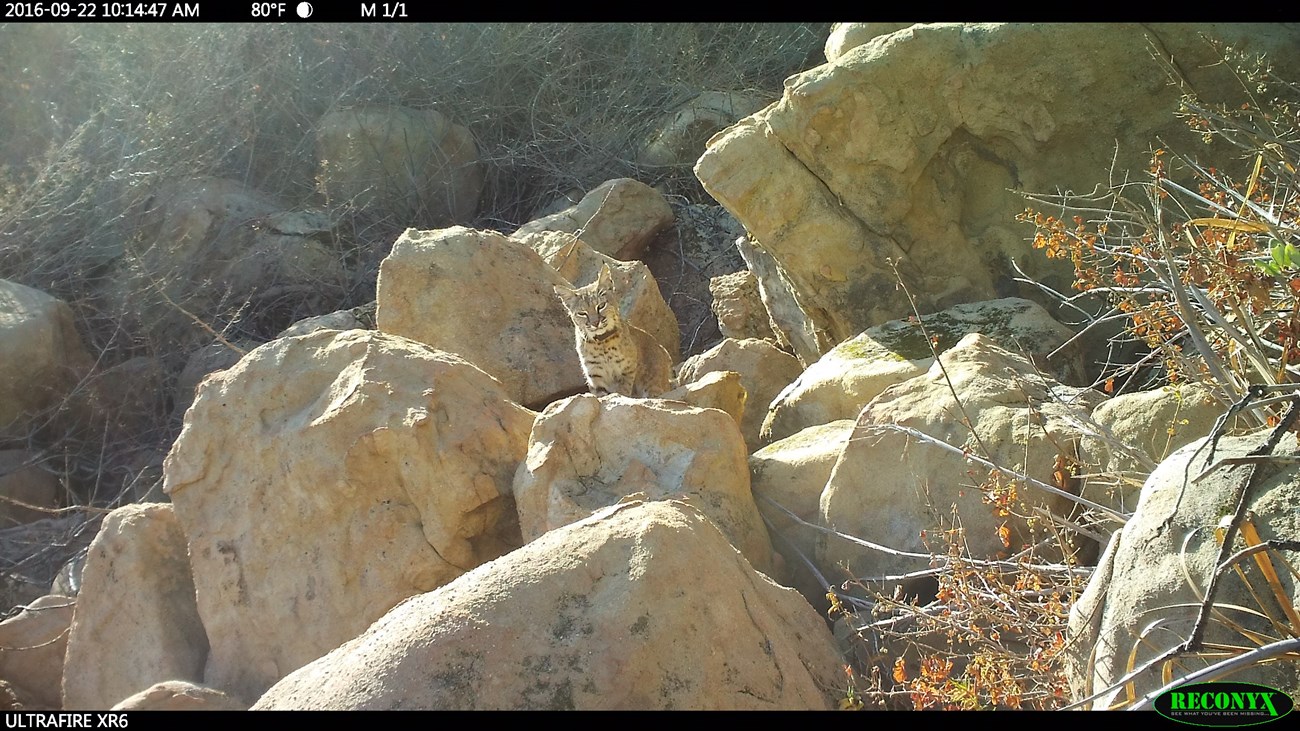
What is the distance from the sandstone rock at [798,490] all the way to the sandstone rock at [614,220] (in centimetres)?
420

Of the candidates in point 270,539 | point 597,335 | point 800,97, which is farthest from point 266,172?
point 270,539

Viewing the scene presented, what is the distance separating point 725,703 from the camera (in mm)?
3010

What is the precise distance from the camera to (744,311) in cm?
844

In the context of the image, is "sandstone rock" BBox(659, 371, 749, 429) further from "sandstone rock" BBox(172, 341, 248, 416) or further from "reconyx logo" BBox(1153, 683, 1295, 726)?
"sandstone rock" BBox(172, 341, 248, 416)

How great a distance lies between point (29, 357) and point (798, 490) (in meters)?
6.51

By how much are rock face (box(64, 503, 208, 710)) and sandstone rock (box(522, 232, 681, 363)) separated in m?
3.40

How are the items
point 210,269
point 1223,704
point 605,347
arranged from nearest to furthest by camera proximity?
point 1223,704 → point 605,347 → point 210,269

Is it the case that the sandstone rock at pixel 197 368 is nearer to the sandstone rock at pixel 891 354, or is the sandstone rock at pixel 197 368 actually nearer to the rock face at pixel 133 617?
the rock face at pixel 133 617

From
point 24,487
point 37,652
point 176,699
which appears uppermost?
point 176,699

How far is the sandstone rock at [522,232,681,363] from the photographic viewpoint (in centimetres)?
811

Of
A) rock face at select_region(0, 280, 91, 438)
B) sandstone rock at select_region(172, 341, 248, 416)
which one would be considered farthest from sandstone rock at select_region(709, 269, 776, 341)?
rock face at select_region(0, 280, 91, 438)

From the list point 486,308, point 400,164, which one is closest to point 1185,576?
point 486,308

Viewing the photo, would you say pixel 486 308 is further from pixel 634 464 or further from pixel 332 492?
pixel 634 464
